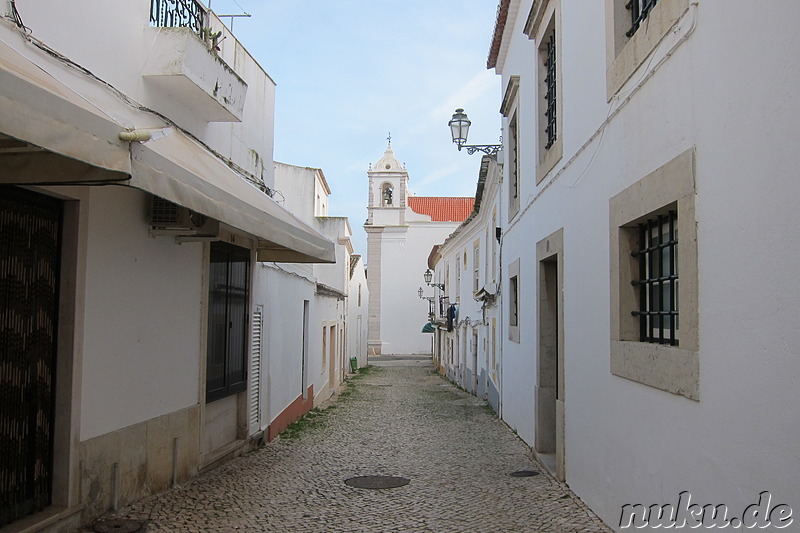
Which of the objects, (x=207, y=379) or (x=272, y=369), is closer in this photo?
(x=207, y=379)

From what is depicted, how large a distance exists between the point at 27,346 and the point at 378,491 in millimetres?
3886

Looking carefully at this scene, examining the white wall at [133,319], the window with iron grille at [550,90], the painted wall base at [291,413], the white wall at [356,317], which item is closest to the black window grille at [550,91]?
the window with iron grille at [550,90]

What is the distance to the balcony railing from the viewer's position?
21.6 feet

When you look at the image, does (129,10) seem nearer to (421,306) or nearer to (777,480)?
(777,480)

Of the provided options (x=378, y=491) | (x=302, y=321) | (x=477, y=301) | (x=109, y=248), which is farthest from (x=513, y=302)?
(x=109, y=248)

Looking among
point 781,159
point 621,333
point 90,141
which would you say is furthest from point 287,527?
point 781,159

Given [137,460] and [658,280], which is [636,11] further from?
[137,460]

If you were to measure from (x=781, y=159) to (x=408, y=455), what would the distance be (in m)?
7.36

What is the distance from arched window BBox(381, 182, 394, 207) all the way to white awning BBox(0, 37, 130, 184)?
47284 millimetres

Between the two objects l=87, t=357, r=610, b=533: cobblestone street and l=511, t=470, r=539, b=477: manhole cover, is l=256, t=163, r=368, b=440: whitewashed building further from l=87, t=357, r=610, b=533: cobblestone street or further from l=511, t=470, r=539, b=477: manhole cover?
l=511, t=470, r=539, b=477: manhole cover

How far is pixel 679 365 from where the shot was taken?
161 inches

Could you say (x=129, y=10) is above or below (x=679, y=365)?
above

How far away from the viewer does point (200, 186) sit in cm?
478

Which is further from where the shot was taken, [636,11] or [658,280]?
[636,11]
